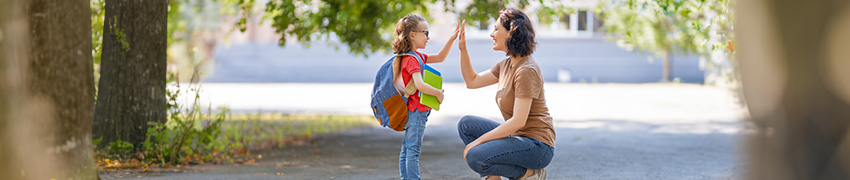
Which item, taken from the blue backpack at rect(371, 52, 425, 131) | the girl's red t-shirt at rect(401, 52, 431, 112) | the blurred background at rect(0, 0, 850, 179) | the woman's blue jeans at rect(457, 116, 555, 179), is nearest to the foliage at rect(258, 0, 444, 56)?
the blurred background at rect(0, 0, 850, 179)

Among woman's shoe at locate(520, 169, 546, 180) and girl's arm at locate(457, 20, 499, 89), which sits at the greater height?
girl's arm at locate(457, 20, 499, 89)

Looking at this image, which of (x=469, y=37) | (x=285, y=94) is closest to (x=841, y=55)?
(x=285, y=94)

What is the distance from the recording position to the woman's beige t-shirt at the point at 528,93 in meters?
5.15

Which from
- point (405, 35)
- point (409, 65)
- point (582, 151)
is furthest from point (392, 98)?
point (582, 151)

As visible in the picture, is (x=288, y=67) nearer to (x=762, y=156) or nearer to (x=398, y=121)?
(x=398, y=121)

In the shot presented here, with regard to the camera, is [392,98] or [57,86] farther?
[392,98]

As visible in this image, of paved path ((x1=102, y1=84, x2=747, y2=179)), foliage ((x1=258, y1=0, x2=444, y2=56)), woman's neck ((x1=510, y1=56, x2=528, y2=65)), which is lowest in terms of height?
paved path ((x1=102, y1=84, x2=747, y2=179))

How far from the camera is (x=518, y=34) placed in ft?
17.4

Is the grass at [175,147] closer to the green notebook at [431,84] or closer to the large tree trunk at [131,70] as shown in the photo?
the large tree trunk at [131,70]

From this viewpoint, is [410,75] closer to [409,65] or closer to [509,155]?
[409,65]

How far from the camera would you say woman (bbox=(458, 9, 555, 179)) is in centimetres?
515

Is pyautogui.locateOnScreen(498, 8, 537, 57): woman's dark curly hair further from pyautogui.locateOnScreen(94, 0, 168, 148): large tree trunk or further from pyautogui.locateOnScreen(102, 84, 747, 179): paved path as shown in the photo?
pyautogui.locateOnScreen(94, 0, 168, 148): large tree trunk

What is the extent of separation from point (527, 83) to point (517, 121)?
0.22m

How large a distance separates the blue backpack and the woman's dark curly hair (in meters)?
0.71
